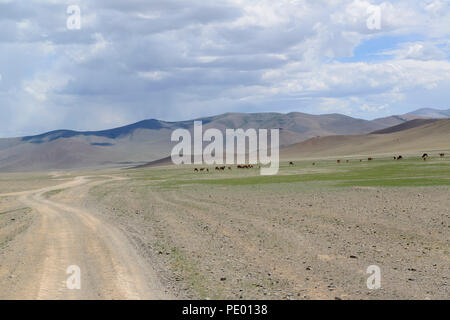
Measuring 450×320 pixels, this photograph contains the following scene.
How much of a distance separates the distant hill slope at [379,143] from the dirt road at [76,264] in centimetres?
11248

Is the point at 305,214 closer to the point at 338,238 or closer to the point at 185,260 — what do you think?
the point at 338,238

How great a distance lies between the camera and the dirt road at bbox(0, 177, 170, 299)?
34.1 ft

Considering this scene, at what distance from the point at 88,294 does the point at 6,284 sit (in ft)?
7.59

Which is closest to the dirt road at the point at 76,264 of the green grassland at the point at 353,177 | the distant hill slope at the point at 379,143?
the green grassland at the point at 353,177

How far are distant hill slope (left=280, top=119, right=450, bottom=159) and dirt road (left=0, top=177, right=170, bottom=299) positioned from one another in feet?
369

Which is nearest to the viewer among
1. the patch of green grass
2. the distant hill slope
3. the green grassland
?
the patch of green grass

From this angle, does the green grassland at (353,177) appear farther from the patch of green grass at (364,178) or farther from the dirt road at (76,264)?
the dirt road at (76,264)

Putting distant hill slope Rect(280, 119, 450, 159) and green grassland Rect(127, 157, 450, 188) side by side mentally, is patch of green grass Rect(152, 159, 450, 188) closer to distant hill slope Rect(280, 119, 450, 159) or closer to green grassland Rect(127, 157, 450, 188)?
green grassland Rect(127, 157, 450, 188)

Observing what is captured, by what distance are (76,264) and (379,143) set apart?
506 feet

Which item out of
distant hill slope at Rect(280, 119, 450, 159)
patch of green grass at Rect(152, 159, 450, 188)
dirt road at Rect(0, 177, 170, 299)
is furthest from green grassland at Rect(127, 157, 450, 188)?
distant hill slope at Rect(280, 119, 450, 159)

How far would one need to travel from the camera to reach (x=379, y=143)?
15812 cm

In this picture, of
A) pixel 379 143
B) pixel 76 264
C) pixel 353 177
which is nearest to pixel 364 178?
pixel 353 177

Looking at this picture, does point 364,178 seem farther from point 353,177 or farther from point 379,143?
point 379,143
